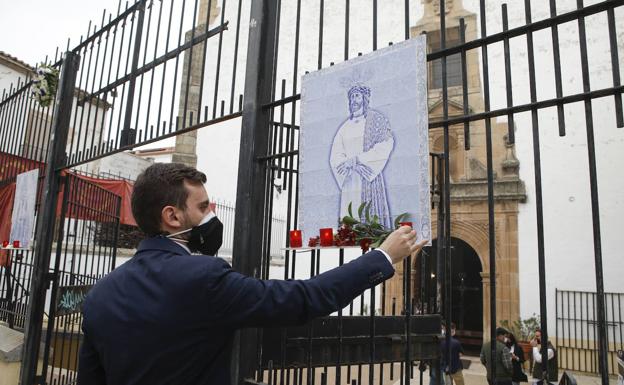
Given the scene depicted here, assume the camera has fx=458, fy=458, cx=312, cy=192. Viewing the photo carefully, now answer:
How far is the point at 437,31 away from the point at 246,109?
9145 millimetres

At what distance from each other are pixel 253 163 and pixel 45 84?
3.72 m

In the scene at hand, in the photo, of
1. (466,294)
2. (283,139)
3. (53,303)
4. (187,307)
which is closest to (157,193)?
(187,307)

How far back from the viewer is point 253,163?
261 cm

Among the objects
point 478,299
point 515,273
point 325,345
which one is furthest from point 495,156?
point 325,345

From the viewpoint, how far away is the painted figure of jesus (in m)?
2.07

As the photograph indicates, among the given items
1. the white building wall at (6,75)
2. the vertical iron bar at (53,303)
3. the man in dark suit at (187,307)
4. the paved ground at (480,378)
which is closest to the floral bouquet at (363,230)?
the man in dark suit at (187,307)

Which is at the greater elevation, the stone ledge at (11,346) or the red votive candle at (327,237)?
the red votive candle at (327,237)

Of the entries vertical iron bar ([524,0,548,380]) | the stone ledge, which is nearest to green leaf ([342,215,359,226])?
vertical iron bar ([524,0,548,380])

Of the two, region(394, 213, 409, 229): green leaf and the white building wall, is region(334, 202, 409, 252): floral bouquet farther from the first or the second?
the white building wall

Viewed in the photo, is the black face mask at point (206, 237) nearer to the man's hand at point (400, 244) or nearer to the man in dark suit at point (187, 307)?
the man in dark suit at point (187, 307)

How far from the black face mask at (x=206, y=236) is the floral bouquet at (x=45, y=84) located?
14.2 feet

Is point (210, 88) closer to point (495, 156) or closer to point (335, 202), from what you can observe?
point (495, 156)

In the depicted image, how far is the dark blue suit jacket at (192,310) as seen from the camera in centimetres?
140

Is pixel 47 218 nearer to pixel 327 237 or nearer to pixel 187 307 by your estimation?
pixel 327 237
